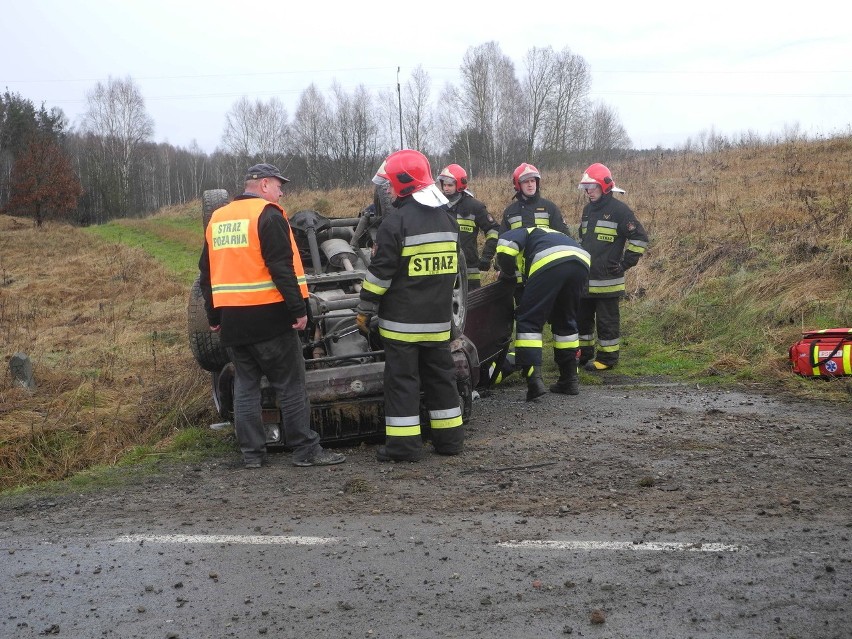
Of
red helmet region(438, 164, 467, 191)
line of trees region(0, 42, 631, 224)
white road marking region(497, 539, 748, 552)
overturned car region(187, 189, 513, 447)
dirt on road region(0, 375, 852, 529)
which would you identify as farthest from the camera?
line of trees region(0, 42, 631, 224)

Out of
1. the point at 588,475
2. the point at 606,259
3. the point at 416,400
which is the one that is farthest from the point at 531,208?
Result: the point at 588,475

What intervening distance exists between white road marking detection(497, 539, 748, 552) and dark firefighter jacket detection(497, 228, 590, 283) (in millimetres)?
3910

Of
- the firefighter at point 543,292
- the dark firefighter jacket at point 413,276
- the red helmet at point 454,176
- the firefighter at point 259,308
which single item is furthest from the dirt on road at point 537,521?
the red helmet at point 454,176

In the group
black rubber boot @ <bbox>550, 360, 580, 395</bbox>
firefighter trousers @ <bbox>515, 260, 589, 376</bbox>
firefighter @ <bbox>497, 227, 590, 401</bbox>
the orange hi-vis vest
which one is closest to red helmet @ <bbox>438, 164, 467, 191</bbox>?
firefighter @ <bbox>497, 227, 590, 401</bbox>

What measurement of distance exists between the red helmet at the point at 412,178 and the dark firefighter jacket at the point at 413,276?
2.3 inches

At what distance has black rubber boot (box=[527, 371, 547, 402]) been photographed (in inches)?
298

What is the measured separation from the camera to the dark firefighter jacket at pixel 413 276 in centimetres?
573

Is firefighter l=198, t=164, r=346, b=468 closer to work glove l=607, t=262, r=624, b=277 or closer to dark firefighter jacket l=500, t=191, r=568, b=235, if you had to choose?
dark firefighter jacket l=500, t=191, r=568, b=235

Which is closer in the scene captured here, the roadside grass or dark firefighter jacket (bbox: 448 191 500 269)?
the roadside grass

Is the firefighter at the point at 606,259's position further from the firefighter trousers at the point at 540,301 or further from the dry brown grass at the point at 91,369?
the dry brown grass at the point at 91,369

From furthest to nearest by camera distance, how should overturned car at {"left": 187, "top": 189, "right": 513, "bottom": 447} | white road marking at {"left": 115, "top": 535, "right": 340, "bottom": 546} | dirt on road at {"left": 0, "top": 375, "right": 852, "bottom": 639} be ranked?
1. overturned car at {"left": 187, "top": 189, "right": 513, "bottom": 447}
2. white road marking at {"left": 115, "top": 535, "right": 340, "bottom": 546}
3. dirt on road at {"left": 0, "top": 375, "right": 852, "bottom": 639}

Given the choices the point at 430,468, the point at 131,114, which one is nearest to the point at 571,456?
the point at 430,468

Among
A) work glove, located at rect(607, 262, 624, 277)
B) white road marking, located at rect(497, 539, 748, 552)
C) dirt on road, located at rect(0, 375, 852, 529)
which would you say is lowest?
dirt on road, located at rect(0, 375, 852, 529)

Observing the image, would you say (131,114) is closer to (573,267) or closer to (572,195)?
(572,195)
